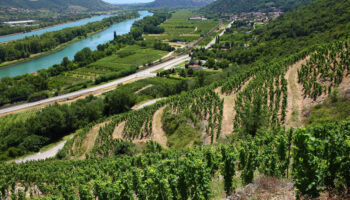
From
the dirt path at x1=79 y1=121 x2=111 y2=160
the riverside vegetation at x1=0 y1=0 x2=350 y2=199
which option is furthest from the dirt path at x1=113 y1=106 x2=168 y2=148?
the dirt path at x1=79 y1=121 x2=111 y2=160

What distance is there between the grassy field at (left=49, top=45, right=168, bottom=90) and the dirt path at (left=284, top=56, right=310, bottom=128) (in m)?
69.5

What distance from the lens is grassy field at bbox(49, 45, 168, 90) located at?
285 feet

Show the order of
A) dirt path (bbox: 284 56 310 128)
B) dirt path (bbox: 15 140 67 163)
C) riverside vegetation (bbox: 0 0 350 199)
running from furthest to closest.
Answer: dirt path (bbox: 15 140 67 163) < dirt path (bbox: 284 56 310 128) < riverside vegetation (bbox: 0 0 350 199)

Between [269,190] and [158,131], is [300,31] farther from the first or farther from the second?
[269,190]

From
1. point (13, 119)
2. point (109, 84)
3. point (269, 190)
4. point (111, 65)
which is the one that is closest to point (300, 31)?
point (109, 84)

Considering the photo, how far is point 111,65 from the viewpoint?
105 meters

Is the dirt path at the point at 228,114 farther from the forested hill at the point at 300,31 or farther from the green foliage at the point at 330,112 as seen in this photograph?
the forested hill at the point at 300,31

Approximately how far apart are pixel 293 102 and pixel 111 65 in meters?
89.6

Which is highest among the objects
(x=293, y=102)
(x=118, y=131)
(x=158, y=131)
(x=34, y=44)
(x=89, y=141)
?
(x=34, y=44)

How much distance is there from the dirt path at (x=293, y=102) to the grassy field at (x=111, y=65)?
228ft

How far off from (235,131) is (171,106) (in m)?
16.5

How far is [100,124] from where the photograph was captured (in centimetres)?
4800

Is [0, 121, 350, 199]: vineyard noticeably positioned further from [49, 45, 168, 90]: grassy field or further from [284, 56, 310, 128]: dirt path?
[49, 45, 168, 90]: grassy field

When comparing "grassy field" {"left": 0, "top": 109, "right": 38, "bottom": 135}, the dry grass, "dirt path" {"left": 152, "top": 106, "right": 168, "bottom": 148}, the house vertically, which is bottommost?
"grassy field" {"left": 0, "top": 109, "right": 38, "bottom": 135}
